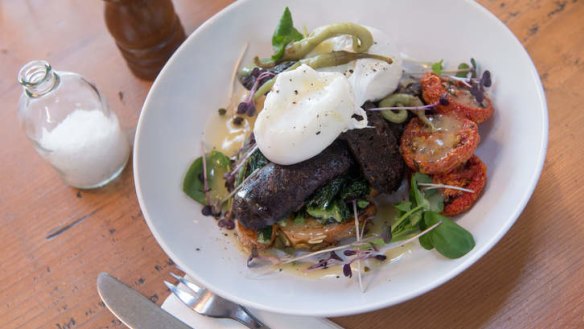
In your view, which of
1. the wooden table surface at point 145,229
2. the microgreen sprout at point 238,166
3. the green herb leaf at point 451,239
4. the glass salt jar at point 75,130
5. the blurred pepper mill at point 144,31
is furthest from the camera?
the blurred pepper mill at point 144,31

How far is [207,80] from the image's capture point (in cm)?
217

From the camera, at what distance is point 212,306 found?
1680 millimetres

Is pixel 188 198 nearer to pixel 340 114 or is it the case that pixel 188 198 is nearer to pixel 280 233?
pixel 280 233

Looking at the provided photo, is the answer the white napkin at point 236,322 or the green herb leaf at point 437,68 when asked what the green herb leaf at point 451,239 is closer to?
the white napkin at point 236,322

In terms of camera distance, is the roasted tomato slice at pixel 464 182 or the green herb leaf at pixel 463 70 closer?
the roasted tomato slice at pixel 464 182

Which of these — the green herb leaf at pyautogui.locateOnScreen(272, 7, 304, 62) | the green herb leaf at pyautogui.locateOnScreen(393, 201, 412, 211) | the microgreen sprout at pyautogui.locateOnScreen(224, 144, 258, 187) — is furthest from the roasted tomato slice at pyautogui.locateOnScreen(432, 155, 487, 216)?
the green herb leaf at pyautogui.locateOnScreen(272, 7, 304, 62)

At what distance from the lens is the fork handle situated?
5.35 ft

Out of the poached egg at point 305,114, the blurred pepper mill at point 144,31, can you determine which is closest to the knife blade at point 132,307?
the poached egg at point 305,114

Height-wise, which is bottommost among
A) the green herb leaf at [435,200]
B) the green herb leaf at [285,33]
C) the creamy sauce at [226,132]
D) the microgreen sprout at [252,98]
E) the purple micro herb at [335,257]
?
the purple micro herb at [335,257]

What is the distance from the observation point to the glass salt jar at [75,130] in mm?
2033

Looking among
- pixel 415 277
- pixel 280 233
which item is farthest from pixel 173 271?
pixel 415 277

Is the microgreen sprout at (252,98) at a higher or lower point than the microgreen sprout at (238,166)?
higher

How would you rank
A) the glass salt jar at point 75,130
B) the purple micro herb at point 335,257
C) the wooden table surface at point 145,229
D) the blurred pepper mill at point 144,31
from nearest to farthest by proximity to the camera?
the wooden table surface at point 145,229
the purple micro herb at point 335,257
the glass salt jar at point 75,130
the blurred pepper mill at point 144,31

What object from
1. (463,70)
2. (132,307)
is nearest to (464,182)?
(463,70)
